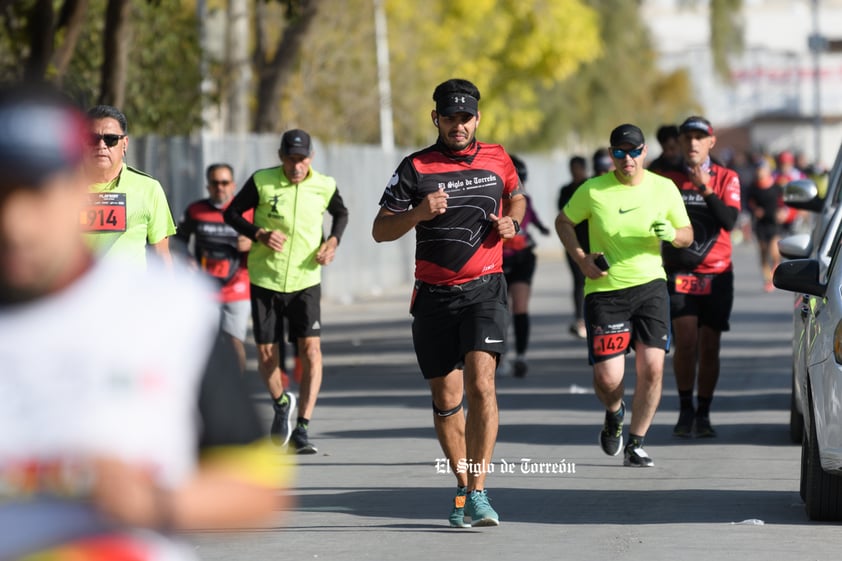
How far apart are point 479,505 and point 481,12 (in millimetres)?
35269

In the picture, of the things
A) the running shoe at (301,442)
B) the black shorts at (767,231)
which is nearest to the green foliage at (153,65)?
the black shorts at (767,231)

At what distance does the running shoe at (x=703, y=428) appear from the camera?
36.4 ft

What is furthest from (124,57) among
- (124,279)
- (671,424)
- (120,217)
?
(124,279)

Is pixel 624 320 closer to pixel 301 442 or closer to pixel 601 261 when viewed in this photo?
pixel 601 261

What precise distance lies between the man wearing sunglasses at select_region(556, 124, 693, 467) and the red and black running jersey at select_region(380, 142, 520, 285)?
63.0 inches

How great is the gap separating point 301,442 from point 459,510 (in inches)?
113

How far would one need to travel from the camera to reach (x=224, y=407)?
9.97 ft

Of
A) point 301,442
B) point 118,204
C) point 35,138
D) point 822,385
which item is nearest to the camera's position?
point 35,138

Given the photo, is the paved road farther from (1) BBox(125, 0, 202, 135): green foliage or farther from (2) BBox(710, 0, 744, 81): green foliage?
(2) BBox(710, 0, 744, 81): green foliage

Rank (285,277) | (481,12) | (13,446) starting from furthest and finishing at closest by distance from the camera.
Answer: (481,12) < (285,277) < (13,446)

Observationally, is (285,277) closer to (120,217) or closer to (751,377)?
(120,217)

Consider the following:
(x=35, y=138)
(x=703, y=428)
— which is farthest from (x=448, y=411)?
(x=35, y=138)

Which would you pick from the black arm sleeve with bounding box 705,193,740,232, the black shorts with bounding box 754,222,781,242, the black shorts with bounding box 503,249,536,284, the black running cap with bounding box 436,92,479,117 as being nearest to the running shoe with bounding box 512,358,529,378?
the black shorts with bounding box 503,249,536,284

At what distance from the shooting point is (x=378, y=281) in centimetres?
2922
